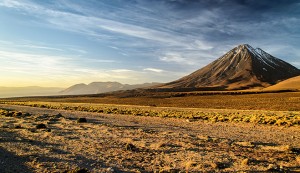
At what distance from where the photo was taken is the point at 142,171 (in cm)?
993

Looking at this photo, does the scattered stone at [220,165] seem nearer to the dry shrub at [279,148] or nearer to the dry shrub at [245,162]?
the dry shrub at [245,162]

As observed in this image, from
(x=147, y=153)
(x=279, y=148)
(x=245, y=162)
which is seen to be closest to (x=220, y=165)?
(x=245, y=162)

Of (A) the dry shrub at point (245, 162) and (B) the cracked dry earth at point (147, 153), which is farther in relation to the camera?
(A) the dry shrub at point (245, 162)

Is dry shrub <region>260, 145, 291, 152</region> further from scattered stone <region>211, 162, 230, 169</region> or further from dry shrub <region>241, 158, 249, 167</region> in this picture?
scattered stone <region>211, 162, 230, 169</region>

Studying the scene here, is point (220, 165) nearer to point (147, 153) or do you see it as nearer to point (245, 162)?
point (245, 162)

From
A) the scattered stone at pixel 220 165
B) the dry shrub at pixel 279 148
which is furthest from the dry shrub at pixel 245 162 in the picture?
the dry shrub at pixel 279 148

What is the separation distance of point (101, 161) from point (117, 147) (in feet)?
8.61

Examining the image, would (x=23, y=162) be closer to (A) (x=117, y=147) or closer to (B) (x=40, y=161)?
(B) (x=40, y=161)

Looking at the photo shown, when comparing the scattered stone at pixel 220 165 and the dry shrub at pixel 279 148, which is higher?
the dry shrub at pixel 279 148

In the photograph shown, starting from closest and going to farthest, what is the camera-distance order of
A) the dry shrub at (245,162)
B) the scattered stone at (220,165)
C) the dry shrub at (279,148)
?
the scattered stone at (220,165) < the dry shrub at (245,162) < the dry shrub at (279,148)

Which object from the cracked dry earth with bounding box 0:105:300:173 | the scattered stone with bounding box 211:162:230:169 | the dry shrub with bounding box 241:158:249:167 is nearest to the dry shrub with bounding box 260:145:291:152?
the cracked dry earth with bounding box 0:105:300:173

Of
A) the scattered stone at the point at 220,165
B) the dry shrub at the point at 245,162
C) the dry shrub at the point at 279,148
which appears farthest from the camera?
the dry shrub at the point at 279,148

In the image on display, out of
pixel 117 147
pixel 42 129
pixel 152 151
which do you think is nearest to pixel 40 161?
pixel 117 147

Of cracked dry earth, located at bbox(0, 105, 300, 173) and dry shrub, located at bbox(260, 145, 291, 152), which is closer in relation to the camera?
cracked dry earth, located at bbox(0, 105, 300, 173)
